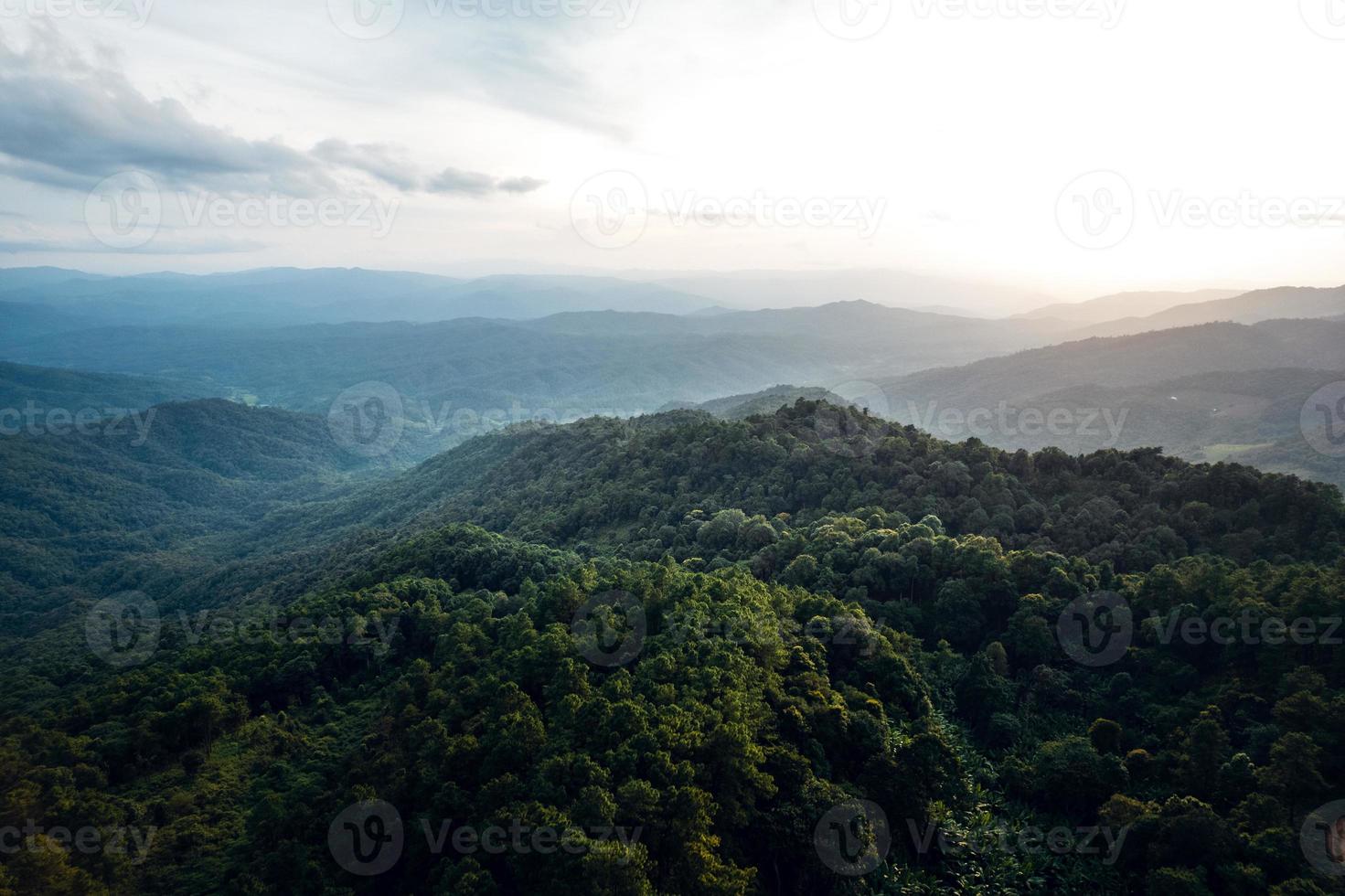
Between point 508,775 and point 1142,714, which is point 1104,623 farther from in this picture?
point 508,775

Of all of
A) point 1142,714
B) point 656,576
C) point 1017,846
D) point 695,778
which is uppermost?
point 656,576

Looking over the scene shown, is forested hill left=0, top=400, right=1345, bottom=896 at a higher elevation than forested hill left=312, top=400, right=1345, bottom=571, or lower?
lower

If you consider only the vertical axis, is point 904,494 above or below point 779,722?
above

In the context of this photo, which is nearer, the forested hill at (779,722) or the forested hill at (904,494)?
the forested hill at (779,722)

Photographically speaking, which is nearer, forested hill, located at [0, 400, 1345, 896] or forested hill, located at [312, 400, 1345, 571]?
forested hill, located at [0, 400, 1345, 896]

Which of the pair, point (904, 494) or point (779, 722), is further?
point (904, 494)

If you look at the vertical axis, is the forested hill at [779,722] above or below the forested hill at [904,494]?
below

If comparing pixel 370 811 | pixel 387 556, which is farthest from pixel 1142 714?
pixel 387 556

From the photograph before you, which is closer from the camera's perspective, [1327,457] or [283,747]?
[283,747]
